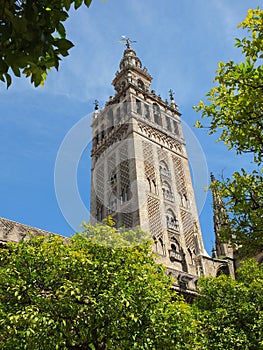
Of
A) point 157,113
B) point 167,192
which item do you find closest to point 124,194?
point 167,192

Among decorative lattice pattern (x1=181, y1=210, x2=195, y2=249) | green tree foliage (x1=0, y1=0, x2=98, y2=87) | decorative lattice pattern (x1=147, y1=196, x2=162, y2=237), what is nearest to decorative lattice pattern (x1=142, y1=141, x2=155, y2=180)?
decorative lattice pattern (x1=147, y1=196, x2=162, y2=237)

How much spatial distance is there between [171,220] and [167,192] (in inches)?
122

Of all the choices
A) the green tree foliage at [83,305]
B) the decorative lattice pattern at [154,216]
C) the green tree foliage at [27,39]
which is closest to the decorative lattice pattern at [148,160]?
the decorative lattice pattern at [154,216]

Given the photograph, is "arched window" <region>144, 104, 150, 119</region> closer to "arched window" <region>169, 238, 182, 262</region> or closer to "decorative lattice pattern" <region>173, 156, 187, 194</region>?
"decorative lattice pattern" <region>173, 156, 187, 194</region>

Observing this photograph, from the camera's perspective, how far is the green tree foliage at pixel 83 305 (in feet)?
28.8

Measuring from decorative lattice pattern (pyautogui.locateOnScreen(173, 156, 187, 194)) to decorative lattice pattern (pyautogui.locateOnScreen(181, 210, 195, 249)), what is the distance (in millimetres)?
2553

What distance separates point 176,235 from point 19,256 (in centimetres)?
2225

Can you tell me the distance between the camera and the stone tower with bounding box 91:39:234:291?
29828 mm

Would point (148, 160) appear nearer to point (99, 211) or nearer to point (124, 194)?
point (124, 194)

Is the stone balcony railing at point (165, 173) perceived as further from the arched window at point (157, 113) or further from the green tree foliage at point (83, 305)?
the green tree foliage at point (83, 305)

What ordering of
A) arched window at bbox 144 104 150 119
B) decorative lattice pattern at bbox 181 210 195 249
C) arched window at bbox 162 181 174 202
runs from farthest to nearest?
arched window at bbox 144 104 150 119 < arched window at bbox 162 181 174 202 < decorative lattice pattern at bbox 181 210 195 249

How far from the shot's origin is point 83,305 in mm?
9328

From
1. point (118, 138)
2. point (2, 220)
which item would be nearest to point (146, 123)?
point (118, 138)

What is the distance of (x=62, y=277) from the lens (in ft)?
33.0
